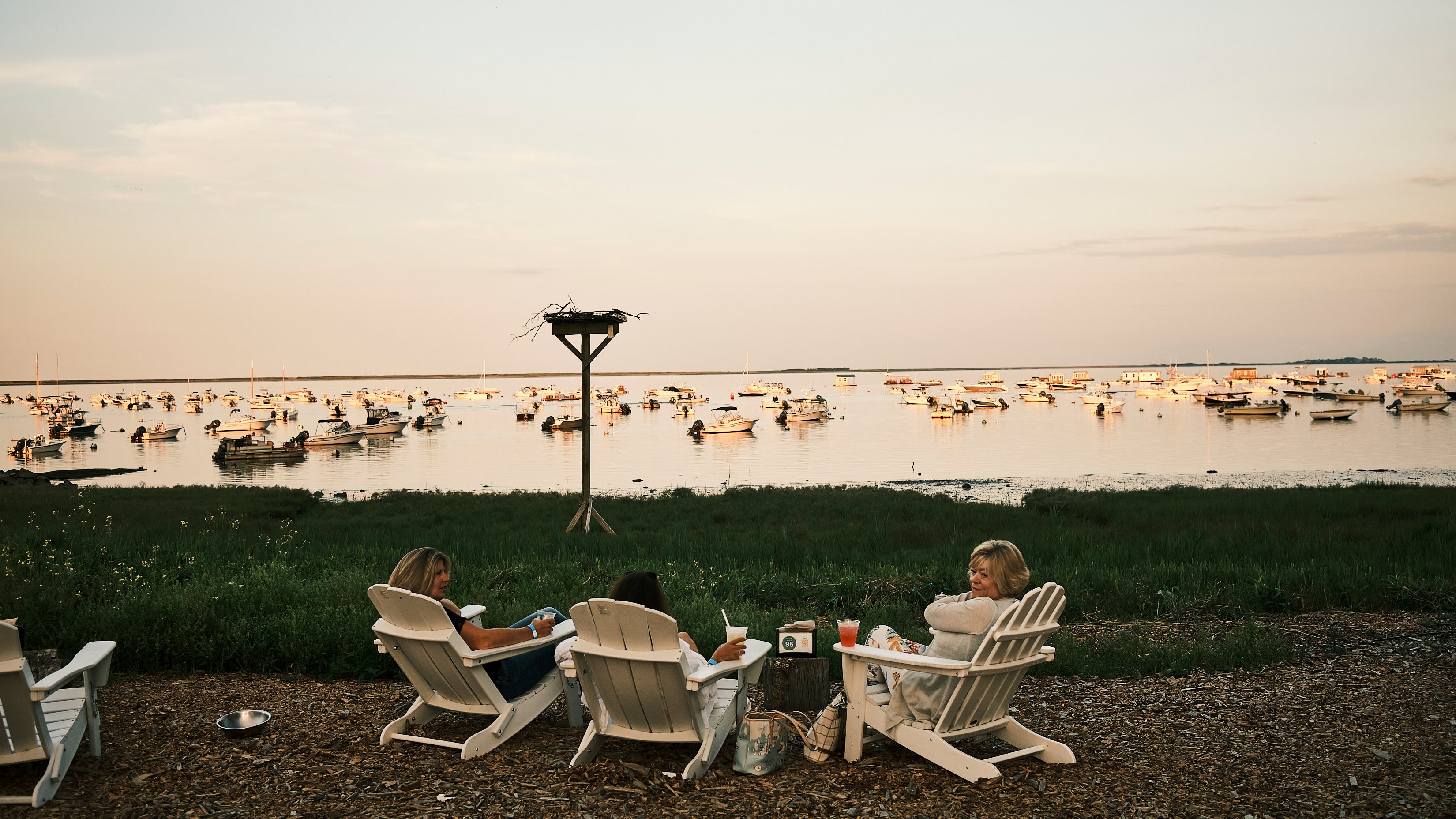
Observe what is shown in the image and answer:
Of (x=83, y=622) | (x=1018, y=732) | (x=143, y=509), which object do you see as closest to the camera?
(x=1018, y=732)

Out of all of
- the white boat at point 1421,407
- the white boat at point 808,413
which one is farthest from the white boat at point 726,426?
the white boat at point 1421,407

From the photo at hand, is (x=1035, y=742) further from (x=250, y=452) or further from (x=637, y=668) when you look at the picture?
(x=250, y=452)

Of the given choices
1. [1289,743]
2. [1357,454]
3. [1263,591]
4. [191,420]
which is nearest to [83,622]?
[1289,743]

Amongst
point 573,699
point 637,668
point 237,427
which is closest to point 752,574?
point 573,699

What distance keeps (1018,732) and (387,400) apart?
137885 mm

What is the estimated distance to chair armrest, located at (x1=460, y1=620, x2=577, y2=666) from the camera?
4.63 m

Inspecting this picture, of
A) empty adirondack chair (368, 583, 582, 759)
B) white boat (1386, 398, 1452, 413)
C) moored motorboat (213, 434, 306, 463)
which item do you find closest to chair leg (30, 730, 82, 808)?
empty adirondack chair (368, 583, 582, 759)

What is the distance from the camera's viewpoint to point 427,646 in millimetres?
4719

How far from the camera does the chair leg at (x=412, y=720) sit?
5.00m

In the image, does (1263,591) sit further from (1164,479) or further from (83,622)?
(1164,479)

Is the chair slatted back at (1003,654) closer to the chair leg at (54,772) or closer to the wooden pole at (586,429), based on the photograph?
the chair leg at (54,772)

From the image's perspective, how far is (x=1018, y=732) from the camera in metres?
4.68

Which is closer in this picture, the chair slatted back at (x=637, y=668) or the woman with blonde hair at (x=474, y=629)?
the chair slatted back at (x=637, y=668)

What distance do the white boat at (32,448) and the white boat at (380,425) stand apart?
1626 centimetres
